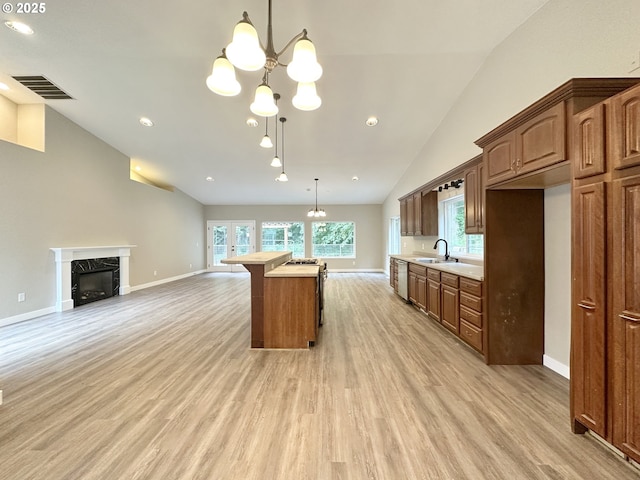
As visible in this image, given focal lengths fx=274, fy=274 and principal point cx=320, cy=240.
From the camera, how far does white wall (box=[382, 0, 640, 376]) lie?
6.53 feet

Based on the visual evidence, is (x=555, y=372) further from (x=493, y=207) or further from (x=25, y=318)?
(x=25, y=318)

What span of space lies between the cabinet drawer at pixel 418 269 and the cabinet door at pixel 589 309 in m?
2.70

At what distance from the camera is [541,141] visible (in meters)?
2.10

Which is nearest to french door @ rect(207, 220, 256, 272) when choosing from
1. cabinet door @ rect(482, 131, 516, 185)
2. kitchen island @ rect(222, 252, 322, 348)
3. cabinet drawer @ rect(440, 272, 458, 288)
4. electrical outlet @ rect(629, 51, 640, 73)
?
kitchen island @ rect(222, 252, 322, 348)

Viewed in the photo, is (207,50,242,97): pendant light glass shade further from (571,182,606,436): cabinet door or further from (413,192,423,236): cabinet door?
(413,192,423,236): cabinet door

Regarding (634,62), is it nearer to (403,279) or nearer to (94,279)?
(403,279)

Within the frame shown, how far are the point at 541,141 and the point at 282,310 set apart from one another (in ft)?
9.66

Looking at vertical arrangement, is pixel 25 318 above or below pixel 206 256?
below

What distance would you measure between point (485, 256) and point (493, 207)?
512mm

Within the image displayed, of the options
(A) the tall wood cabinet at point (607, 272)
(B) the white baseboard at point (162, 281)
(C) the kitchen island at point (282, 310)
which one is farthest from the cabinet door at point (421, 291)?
(B) the white baseboard at point (162, 281)

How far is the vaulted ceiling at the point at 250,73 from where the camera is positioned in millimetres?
2801

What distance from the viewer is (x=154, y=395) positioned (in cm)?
228

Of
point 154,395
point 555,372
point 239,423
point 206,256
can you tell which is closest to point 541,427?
point 555,372

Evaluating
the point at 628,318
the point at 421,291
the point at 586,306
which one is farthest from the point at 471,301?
the point at 628,318
